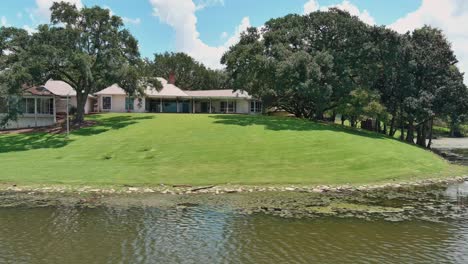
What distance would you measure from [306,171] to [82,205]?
13.2 metres

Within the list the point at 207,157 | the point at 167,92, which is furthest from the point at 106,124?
the point at 207,157

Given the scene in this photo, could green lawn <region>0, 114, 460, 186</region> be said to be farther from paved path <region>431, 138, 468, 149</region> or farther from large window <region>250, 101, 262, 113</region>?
paved path <region>431, 138, 468, 149</region>

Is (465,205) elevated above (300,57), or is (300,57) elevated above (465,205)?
(300,57)

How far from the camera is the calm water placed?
443 inches

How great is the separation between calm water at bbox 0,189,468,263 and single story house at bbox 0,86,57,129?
34.6 meters

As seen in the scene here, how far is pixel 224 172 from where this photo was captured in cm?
2516

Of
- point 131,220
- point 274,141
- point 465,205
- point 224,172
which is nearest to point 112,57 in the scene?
point 274,141

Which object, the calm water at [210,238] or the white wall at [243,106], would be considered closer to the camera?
the calm water at [210,238]

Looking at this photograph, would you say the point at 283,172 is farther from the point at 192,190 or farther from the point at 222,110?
the point at 222,110

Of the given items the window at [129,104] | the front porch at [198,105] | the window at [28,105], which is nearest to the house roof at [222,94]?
the front porch at [198,105]

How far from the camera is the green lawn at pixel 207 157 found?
2356 cm

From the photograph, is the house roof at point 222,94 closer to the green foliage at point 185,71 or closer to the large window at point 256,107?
the large window at point 256,107

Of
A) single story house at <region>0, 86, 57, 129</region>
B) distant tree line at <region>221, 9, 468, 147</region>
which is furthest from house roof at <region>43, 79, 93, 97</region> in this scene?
distant tree line at <region>221, 9, 468, 147</region>

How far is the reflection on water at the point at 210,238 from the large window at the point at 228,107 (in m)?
50.3
